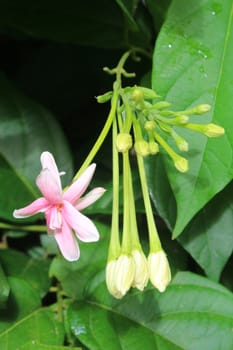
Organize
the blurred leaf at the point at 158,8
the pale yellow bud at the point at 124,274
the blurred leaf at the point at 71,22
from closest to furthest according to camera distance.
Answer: the pale yellow bud at the point at 124,274 → the blurred leaf at the point at 158,8 → the blurred leaf at the point at 71,22

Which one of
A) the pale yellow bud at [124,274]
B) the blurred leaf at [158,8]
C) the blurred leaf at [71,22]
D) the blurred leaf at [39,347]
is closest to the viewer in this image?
the pale yellow bud at [124,274]

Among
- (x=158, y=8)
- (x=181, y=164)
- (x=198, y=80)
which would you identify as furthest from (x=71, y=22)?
(x=181, y=164)

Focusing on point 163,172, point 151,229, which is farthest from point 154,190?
point 151,229

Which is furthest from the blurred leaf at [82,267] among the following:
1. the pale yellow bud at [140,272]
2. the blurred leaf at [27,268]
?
the pale yellow bud at [140,272]

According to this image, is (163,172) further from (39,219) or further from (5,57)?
(5,57)

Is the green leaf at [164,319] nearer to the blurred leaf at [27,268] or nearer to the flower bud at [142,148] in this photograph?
the blurred leaf at [27,268]

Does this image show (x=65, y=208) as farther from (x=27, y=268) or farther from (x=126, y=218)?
(x=27, y=268)
